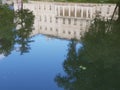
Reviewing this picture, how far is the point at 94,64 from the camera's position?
2091 centimetres

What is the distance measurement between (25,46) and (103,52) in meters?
5.21

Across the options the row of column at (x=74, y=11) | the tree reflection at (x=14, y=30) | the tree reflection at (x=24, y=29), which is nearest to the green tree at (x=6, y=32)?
the tree reflection at (x=14, y=30)

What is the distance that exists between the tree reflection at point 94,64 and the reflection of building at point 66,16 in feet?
16.0

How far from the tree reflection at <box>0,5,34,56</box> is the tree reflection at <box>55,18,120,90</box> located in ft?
10.6

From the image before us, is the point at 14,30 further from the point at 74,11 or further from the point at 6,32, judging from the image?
the point at 74,11

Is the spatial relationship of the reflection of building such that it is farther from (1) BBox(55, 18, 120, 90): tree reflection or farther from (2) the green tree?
(1) BBox(55, 18, 120, 90): tree reflection

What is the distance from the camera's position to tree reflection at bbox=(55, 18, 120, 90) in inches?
706

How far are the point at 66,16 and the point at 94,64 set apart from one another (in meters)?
23.4

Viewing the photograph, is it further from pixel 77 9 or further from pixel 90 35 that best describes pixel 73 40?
pixel 77 9

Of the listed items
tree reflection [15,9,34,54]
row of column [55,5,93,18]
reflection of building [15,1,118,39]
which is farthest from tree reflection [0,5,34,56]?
row of column [55,5,93,18]

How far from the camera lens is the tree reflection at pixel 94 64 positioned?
1794cm

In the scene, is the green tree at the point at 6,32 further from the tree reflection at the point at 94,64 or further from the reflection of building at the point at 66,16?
the tree reflection at the point at 94,64

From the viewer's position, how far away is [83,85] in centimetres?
1772

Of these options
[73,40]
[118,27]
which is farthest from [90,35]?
[118,27]
